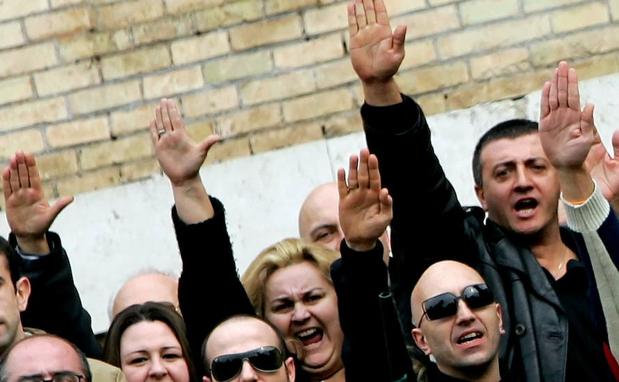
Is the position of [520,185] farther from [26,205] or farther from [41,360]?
[41,360]

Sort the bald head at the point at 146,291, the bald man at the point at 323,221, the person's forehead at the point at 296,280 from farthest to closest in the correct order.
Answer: the bald man at the point at 323,221, the bald head at the point at 146,291, the person's forehead at the point at 296,280

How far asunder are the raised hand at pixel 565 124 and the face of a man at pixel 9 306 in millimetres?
1864

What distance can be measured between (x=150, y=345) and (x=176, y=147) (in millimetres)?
711

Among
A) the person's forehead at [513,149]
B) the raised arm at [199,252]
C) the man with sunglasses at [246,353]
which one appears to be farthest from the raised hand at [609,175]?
the raised arm at [199,252]

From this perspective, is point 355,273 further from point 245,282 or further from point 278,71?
point 278,71

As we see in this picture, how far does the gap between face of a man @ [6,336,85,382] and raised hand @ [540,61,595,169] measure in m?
1.71

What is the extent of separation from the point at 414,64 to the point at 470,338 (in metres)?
2.53

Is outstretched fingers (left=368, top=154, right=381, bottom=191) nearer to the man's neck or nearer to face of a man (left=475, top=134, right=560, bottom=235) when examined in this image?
the man's neck

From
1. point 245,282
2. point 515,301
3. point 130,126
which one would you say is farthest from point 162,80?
point 515,301

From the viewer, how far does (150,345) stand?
8.38 metres

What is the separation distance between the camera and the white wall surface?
33.6 ft

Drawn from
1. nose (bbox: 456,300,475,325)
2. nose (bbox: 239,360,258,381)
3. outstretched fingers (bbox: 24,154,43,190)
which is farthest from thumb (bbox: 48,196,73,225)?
nose (bbox: 456,300,475,325)

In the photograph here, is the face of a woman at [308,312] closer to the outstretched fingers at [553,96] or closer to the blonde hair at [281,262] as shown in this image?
the blonde hair at [281,262]

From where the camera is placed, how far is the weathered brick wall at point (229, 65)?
10281mm
